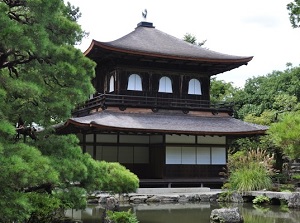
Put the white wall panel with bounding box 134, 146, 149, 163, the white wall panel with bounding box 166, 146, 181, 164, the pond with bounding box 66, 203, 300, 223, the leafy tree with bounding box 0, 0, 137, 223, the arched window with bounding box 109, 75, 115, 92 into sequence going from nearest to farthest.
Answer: the leafy tree with bounding box 0, 0, 137, 223 → the pond with bounding box 66, 203, 300, 223 → the white wall panel with bounding box 166, 146, 181, 164 → the white wall panel with bounding box 134, 146, 149, 163 → the arched window with bounding box 109, 75, 115, 92

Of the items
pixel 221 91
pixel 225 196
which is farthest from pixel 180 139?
pixel 221 91

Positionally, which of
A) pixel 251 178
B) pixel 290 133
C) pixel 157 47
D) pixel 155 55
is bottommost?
pixel 251 178

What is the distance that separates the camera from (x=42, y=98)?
841 cm

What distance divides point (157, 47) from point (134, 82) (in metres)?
2.07

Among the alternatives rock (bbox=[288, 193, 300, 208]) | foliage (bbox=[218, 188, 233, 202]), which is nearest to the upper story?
foliage (bbox=[218, 188, 233, 202])

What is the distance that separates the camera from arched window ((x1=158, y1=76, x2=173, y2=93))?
2255 centimetres

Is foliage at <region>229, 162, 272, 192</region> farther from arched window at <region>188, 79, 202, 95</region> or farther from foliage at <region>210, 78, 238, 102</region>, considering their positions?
foliage at <region>210, 78, 238, 102</region>

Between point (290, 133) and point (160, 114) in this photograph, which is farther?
point (160, 114)

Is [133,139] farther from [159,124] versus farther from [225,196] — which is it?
[225,196]

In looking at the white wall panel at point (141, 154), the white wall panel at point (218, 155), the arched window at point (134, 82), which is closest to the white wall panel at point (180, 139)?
the white wall panel at point (218, 155)

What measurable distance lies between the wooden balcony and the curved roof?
206 centimetres

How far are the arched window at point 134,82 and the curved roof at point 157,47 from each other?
1.40 meters

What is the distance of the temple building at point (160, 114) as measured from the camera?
20156mm

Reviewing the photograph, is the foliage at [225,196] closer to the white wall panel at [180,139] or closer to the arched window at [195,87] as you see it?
the white wall panel at [180,139]
